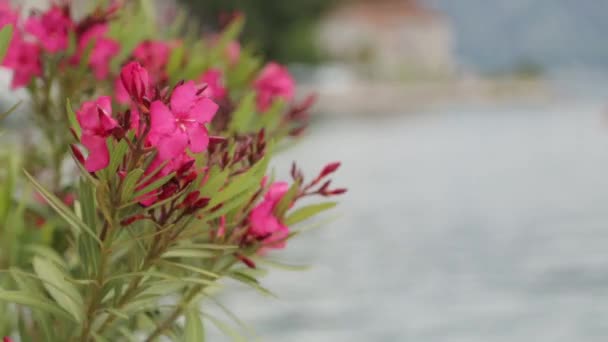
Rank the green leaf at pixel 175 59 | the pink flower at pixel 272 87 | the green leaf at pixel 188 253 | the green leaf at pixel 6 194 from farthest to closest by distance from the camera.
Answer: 1. the pink flower at pixel 272 87
2. the green leaf at pixel 175 59
3. the green leaf at pixel 6 194
4. the green leaf at pixel 188 253

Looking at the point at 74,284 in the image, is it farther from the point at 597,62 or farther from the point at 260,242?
the point at 597,62

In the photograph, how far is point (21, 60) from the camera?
2.48 meters

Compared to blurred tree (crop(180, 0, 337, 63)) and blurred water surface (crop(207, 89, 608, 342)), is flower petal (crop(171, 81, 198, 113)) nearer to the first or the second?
blurred water surface (crop(207, 89, 608, 342))

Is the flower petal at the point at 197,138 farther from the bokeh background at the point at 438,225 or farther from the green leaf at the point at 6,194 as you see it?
the green leaf at the point at 6,194

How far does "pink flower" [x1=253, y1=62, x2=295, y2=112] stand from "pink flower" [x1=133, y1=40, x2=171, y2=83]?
0.89 ft

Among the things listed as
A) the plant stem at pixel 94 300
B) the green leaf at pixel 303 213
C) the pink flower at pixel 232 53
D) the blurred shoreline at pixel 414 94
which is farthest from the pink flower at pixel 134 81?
the blurred shoreline at pixel 414 94

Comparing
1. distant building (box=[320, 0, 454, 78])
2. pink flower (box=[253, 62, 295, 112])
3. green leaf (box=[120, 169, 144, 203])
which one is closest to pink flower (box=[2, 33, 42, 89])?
pink flower (box=[253, 62, 295, 112])

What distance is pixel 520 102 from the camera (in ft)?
144

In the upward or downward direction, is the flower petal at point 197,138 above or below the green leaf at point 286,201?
below

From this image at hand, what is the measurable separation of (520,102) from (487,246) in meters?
36.2

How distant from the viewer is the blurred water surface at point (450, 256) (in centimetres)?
570

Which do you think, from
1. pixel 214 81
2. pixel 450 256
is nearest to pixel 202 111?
pixel 214 81

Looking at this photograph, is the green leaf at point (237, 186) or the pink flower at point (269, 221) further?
the pink flower at point (269, 221)

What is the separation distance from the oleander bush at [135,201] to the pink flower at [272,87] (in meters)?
0.36
